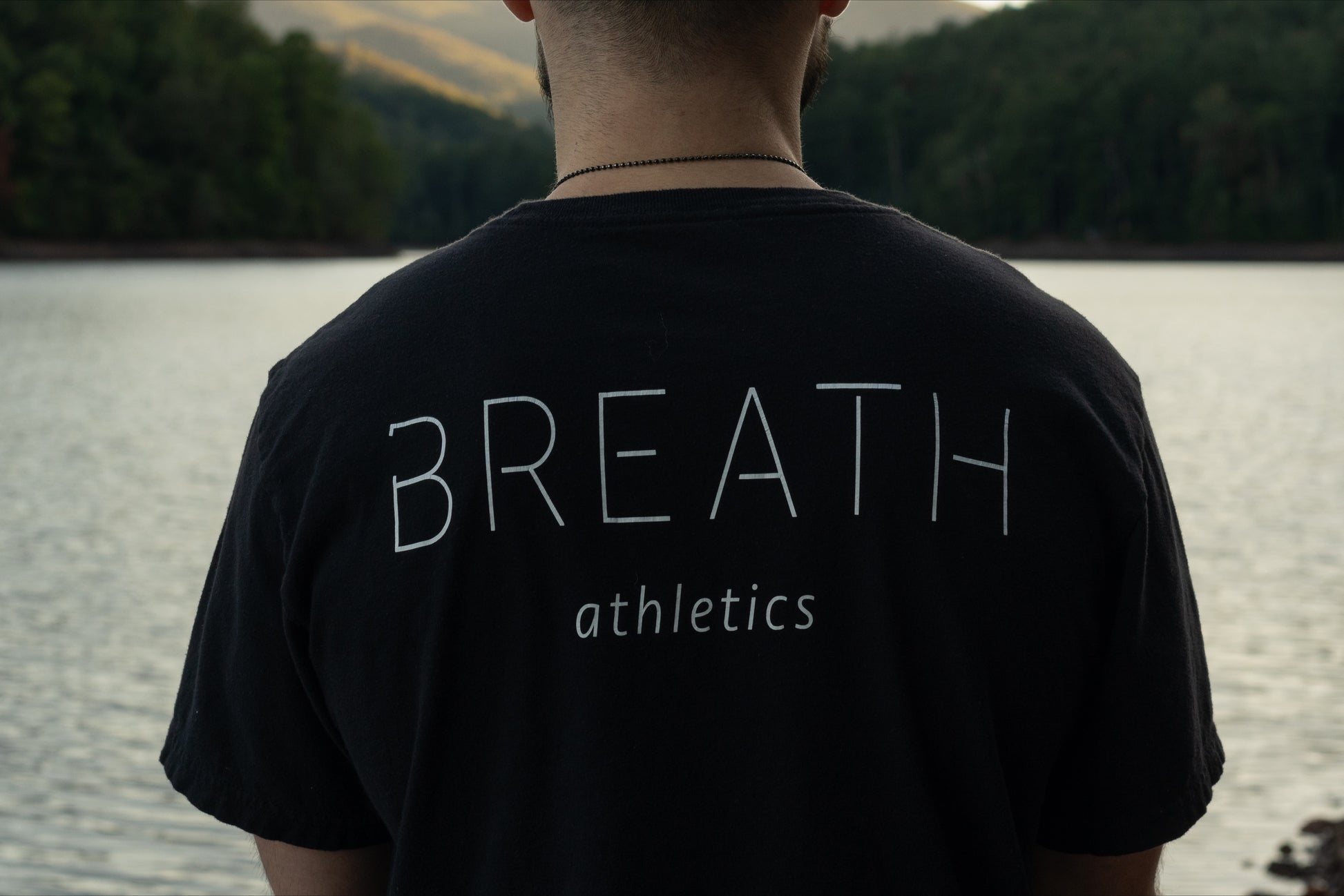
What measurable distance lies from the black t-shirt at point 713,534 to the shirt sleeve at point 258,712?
56 mm

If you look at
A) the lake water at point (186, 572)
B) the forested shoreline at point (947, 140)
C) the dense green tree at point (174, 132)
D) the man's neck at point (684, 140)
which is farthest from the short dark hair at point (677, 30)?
the dense green tree at point (174, 132)

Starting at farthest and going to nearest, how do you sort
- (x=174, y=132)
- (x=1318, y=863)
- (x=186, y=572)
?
(x=174, y=132), (x=186, y=572), (x=1318, y=863)

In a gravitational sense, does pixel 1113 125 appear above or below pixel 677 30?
above

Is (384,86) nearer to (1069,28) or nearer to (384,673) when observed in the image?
(1069,28)

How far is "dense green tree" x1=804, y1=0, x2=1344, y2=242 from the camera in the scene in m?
73.8

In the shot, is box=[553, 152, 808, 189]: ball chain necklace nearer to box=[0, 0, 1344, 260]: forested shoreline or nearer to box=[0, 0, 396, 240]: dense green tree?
box=[0, 0, 1344, 260]: forested shoreline

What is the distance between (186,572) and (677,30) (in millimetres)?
9976

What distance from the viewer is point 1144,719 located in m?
1.22

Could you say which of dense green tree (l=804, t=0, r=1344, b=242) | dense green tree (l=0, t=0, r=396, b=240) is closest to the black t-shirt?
dense green tree (l=0, t=0, r=396, b=240)

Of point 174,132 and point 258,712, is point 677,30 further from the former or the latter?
point 174,132

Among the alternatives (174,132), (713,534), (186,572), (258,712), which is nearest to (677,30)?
(713,534)

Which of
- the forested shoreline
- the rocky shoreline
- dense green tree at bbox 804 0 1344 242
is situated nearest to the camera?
the rocky shoreline

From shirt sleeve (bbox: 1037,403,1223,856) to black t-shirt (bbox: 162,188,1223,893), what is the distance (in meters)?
0.02

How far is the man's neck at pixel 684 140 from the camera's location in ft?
3.87
